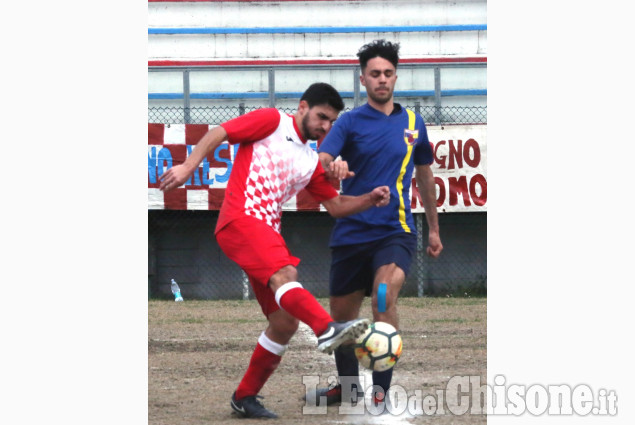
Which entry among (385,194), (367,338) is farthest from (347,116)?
(367,338)

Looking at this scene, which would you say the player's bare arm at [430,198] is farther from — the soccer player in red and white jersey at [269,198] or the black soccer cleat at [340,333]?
the black soccer cleat at [340,333]

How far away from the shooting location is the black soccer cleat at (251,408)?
20.6ft

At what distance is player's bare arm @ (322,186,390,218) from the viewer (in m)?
6.34

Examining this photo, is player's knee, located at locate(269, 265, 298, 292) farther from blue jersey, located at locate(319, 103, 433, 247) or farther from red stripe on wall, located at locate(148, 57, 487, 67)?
red stripe on wall, located at locate(148, 57, 487, 67)

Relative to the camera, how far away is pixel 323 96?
6.26m

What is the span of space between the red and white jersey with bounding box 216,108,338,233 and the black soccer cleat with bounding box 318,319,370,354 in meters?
0.91

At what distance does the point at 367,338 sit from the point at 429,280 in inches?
382

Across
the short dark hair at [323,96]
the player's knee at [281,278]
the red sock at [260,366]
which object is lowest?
the red sock at [260,366]

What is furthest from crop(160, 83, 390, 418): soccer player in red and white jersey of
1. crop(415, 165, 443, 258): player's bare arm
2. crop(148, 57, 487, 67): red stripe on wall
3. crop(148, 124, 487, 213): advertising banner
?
crop(148, 57, 487, 67): red stripe on wall

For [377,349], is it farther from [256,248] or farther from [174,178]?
[174,178]

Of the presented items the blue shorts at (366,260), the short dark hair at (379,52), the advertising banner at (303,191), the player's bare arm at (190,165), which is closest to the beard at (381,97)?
the short dark hair at (379,52)

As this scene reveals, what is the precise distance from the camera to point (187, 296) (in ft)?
50.7

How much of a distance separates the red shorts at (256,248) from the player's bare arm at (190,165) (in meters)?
0.47
